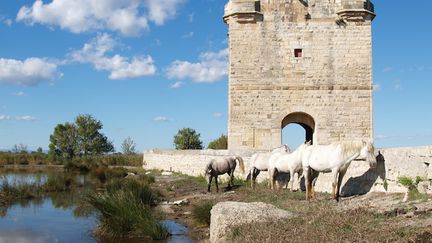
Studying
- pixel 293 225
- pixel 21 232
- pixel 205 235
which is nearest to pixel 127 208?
pixel 205 235

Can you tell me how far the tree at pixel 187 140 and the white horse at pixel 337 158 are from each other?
3293cm

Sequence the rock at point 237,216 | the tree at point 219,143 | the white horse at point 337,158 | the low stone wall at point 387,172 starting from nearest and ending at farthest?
the rock at point 237,216 → the low stone wall at point 387,172 → the white horse at point 337,158 → the tree at point 219,143

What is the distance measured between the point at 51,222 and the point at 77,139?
34.5 m

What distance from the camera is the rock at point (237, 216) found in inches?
286

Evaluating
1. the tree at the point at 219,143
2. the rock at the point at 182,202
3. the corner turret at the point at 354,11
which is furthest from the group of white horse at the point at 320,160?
the tree at the point at 219,143

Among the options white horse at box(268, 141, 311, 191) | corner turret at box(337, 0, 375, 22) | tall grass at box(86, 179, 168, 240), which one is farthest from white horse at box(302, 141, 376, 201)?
corner turret at box(337, 0, 375, 22)

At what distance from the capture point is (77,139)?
45438mm

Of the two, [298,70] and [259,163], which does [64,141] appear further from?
[259,163]

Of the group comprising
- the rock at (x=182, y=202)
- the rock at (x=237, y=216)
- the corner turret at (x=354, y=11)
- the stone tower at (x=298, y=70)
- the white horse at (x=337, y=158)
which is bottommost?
the rock at (x=182, y=202)

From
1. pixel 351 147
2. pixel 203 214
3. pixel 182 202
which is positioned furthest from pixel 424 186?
pixel 182 202

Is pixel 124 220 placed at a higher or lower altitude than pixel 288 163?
lower

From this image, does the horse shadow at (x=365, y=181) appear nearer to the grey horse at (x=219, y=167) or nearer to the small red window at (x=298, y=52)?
the grey horse at (x=219, y=167)

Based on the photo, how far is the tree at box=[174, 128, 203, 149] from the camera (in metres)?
43.0

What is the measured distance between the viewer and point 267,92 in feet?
65.9
